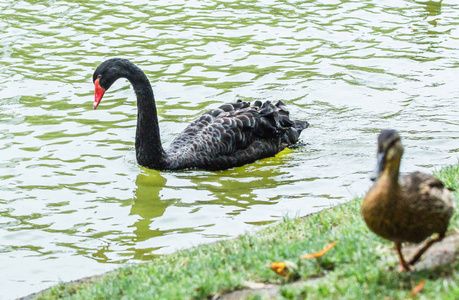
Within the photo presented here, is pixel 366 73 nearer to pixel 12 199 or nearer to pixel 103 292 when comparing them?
pixel 12 199

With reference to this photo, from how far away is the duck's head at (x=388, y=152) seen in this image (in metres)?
3.57

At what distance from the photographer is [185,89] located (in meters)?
9.98

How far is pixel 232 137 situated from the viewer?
8023 mm

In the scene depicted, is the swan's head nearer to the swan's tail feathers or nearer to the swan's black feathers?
the swan's black feathers

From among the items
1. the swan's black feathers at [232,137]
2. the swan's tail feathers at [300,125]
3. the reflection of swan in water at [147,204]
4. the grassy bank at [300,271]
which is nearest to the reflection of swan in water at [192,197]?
the reflection of swan in water at [147,204]

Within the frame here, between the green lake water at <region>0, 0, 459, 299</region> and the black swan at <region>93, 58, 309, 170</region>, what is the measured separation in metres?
0.17

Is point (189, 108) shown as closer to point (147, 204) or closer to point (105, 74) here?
point (105, 74)

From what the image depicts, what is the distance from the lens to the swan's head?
781 cm

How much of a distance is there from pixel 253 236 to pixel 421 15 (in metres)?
9.58

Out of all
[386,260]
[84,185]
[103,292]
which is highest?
[386,260]

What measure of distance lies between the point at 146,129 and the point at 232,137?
1.01m

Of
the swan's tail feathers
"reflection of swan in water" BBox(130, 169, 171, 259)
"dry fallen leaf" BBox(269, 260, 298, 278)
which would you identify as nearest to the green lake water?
"reflection of swan in water" BBox(130, 169, 171, 259)

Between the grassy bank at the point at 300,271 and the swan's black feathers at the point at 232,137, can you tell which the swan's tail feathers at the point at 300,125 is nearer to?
the swan's black feathers at the point at 232,137

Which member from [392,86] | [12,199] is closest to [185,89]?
[392,86]
